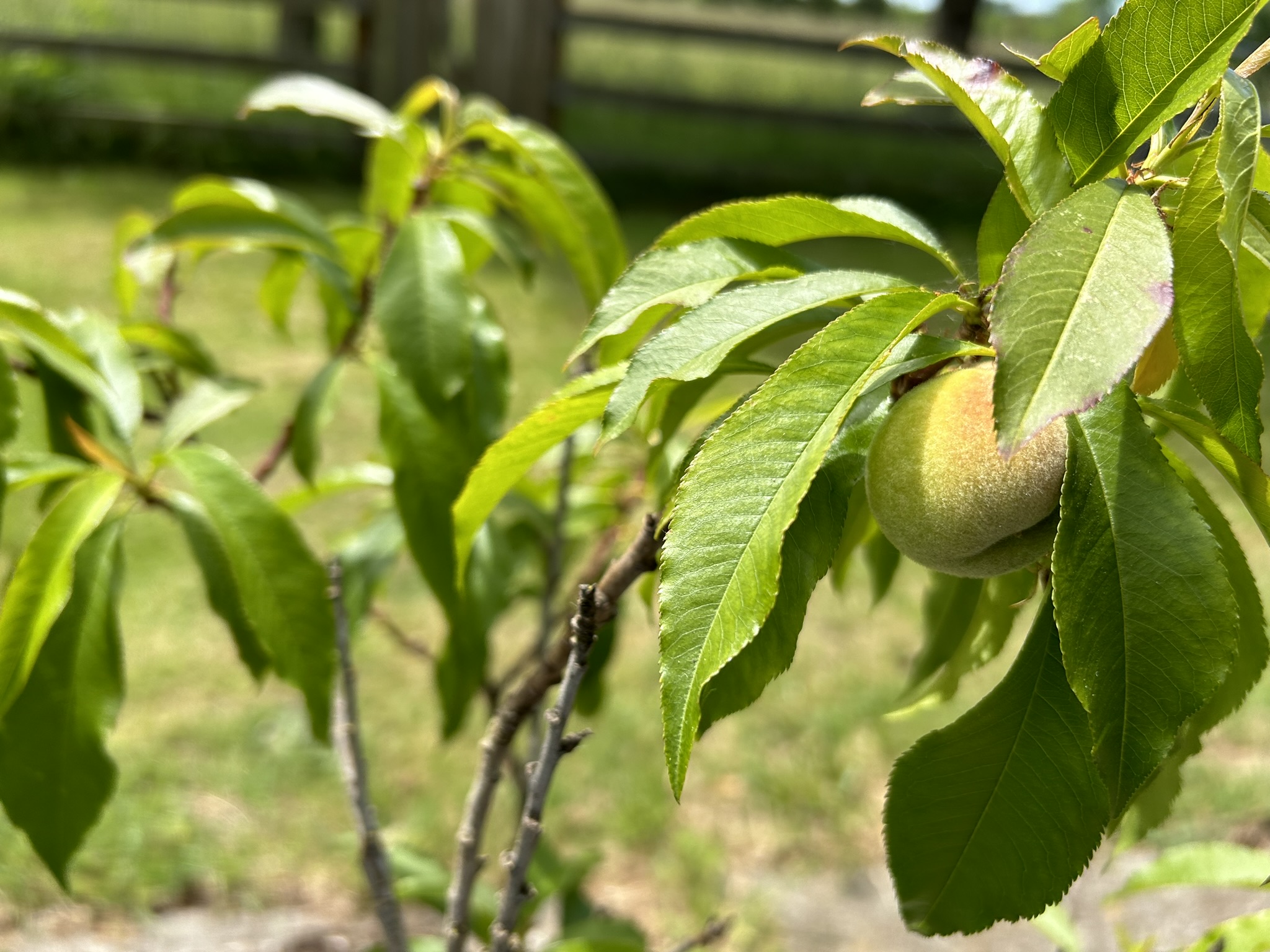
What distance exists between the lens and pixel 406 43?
403 cm

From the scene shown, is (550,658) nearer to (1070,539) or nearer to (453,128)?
(1070,539)

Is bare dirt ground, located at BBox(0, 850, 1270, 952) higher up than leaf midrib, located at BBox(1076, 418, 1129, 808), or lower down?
lower down

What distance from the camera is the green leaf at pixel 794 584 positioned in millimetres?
396

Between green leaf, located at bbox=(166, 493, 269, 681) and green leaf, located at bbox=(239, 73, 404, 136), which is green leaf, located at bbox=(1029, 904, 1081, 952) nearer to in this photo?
green leaf, located at bbox=(166, 493, 269, 681)

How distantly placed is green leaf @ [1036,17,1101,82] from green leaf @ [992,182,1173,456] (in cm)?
9

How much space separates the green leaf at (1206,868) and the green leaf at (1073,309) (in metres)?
0.44

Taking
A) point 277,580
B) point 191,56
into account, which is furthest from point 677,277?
point 191,56

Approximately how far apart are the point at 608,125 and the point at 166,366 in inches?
158

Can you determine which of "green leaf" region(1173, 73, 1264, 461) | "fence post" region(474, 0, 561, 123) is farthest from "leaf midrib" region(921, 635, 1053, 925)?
"fence post" region(474, 0, 561, 123)

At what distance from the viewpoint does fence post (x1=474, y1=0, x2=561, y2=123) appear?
4.00m

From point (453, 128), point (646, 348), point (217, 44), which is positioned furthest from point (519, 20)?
point (646, 348)

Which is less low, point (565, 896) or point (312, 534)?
point (565, 896)

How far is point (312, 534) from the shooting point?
88.0 inches

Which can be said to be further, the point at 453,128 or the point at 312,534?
the point at 312,534
